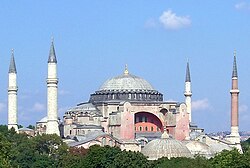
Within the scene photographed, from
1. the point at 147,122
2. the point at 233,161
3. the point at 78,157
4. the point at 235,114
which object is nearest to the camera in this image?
the point at 233,161

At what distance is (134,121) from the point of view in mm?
85438

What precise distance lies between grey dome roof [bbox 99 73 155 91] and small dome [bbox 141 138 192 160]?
47.4ft

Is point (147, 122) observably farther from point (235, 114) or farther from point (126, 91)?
point (235, 114)

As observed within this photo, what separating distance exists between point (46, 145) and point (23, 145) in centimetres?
251

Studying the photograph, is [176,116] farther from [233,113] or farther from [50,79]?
[50,79]

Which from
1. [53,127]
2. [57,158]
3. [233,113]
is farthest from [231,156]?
[233,113]

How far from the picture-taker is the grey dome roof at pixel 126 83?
88.8 meters

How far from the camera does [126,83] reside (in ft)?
293

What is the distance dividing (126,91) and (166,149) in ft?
51.8

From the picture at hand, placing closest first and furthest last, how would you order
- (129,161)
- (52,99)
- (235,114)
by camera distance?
1. (129,161)
2. (52,99)
3. (235,114)

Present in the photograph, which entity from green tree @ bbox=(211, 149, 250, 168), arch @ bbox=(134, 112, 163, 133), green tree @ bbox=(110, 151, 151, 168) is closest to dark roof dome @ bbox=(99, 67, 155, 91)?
arch @ bbox=(134, 112, 163, 133)

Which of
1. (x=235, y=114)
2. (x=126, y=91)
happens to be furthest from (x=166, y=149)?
(x=235, y=114)

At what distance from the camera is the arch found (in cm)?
8681

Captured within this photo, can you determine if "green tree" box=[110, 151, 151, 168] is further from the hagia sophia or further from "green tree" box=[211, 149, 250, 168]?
the hagia sophia
